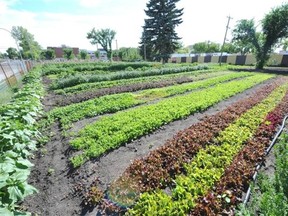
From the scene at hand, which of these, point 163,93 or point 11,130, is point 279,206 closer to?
point 11,130

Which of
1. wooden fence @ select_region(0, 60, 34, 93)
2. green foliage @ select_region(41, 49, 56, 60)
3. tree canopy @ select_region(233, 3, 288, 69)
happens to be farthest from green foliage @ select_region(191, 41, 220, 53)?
wooden fence @ select_region(0, 60, 34, 93)

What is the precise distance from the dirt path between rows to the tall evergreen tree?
34.1 meters

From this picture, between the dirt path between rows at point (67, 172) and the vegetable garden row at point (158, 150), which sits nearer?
the vegetable garden row at point (158, 150)

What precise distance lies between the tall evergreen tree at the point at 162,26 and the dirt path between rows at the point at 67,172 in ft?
112

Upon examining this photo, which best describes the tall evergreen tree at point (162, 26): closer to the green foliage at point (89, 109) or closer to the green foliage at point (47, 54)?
the green foliage at point (89, 109)

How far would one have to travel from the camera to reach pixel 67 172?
4195 mm

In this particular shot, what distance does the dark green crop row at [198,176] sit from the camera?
3072 millimetres

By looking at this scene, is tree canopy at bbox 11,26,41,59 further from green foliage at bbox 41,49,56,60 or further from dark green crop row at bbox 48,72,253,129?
dark green crop row at bbox 48,72,253,129

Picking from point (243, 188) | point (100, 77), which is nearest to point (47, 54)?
A: point (100, 77)

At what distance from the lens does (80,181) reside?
3.87 metres

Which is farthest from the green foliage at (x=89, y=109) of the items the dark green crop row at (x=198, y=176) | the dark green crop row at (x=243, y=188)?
the dark green crop row at (x=243, y=188)

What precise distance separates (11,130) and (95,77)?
1189cm

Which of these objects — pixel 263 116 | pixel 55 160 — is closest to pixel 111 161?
pixel 55 160

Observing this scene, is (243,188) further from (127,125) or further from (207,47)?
(207,47)
